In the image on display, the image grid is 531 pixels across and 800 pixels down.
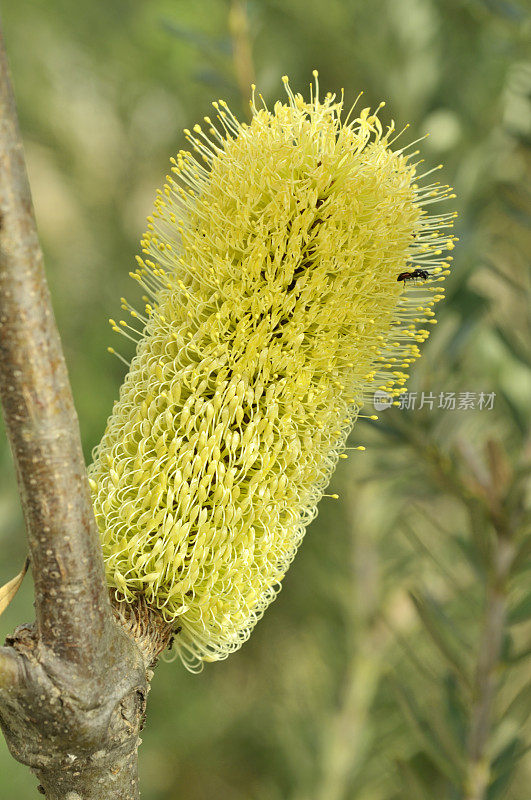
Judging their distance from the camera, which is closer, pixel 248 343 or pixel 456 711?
pixel 248 343

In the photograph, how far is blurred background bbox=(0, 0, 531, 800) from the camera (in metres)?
0.64

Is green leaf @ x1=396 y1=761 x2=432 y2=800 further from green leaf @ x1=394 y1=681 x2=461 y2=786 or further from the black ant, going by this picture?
the black ant

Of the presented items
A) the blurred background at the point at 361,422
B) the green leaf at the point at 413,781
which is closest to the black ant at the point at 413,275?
the blurred background at the point at 361,422

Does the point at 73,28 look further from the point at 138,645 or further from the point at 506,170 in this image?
the point at 138,645

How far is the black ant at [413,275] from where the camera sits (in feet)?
1.39

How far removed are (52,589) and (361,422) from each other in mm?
313

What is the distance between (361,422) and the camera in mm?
591

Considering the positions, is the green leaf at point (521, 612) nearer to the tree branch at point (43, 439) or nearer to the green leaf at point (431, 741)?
the green leaf at point (431, 741)

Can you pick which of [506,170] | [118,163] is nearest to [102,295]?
[118,163]

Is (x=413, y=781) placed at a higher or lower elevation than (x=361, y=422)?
lower

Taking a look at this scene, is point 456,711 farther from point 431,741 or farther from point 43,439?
point 43,439

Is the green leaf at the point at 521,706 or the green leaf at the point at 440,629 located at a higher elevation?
the green leaf at the point at 440,629

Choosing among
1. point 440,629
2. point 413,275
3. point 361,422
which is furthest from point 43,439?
point 440,629

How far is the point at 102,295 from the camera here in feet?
4.13
